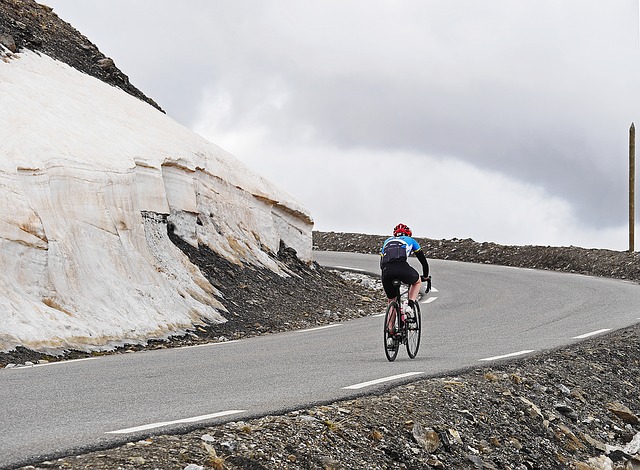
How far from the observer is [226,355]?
40.2ft

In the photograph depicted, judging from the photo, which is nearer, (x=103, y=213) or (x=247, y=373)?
(x=247, y=373)

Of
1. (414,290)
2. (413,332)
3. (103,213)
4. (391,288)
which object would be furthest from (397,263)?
(103,213)

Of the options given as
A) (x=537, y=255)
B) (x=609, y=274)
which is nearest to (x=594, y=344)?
(x=609, y=274)

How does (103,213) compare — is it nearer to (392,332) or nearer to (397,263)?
(397,263)

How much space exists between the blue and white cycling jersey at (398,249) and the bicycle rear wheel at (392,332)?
655 mm

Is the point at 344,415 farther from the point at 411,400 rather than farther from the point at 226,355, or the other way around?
the point at 226,355

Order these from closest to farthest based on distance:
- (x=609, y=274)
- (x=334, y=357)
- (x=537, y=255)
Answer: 1. (x=334, y=357)
2. (x=609, y=274)
3. (x=537, y=255)

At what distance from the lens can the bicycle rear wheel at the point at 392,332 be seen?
1158 centimetres

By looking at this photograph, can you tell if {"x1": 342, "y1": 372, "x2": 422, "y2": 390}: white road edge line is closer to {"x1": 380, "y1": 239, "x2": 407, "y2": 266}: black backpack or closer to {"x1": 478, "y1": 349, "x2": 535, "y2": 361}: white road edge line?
{"x1": 380, "y1": 239, "x2": 407, "y2": 266}: black backpack

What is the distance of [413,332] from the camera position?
1203 centimetres

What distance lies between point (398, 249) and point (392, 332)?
3.93 feet

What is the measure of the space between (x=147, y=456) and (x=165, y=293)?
11.2m

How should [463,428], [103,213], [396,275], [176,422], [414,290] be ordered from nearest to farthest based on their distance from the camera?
[176,422] → [463,428] → [396,275] → [414,290] → [103,213]

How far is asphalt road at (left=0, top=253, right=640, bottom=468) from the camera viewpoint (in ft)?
22.5
